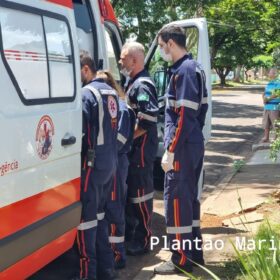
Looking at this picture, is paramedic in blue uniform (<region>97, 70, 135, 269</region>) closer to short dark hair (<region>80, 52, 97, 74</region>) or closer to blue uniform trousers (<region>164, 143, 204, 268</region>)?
short dark hair (<region>80, 52, 97, 74</region>)

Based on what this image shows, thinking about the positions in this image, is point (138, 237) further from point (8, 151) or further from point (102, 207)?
point (8, 151)

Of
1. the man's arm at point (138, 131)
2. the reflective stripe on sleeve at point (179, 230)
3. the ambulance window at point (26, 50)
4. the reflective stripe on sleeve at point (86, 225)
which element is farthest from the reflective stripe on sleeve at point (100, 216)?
the ambulance window at point (26, 50)

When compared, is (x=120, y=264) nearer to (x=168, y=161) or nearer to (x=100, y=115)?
(x=168, y=161)

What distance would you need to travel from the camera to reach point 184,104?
4.63m

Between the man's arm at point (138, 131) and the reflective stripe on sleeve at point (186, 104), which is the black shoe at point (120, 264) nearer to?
the man's arm at point (138, 131)

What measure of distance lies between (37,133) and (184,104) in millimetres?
1435

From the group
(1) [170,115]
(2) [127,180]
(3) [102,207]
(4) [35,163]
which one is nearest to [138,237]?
(2) [127,180]

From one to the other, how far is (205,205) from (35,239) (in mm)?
4273

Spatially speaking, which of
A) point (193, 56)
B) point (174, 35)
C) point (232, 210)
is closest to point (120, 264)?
point (174, 35)

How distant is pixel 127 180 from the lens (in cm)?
567

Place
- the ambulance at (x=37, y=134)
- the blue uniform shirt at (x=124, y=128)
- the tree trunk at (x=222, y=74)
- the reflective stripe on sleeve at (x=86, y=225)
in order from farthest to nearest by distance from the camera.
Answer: the tree trunk at (x=222, y=74) < the blue uniform shirt at (x=124, y=128) < the reflective stripe on sleeve at (x=86, y=225) < the ambulance at (x=37, y=134)

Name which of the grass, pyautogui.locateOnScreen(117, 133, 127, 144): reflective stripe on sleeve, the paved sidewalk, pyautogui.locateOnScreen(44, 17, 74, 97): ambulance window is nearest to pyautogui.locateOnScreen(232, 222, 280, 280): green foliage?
the grass

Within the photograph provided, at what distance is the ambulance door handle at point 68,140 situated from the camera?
13.2 ft

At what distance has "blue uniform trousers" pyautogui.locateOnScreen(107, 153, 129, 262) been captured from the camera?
503cm
